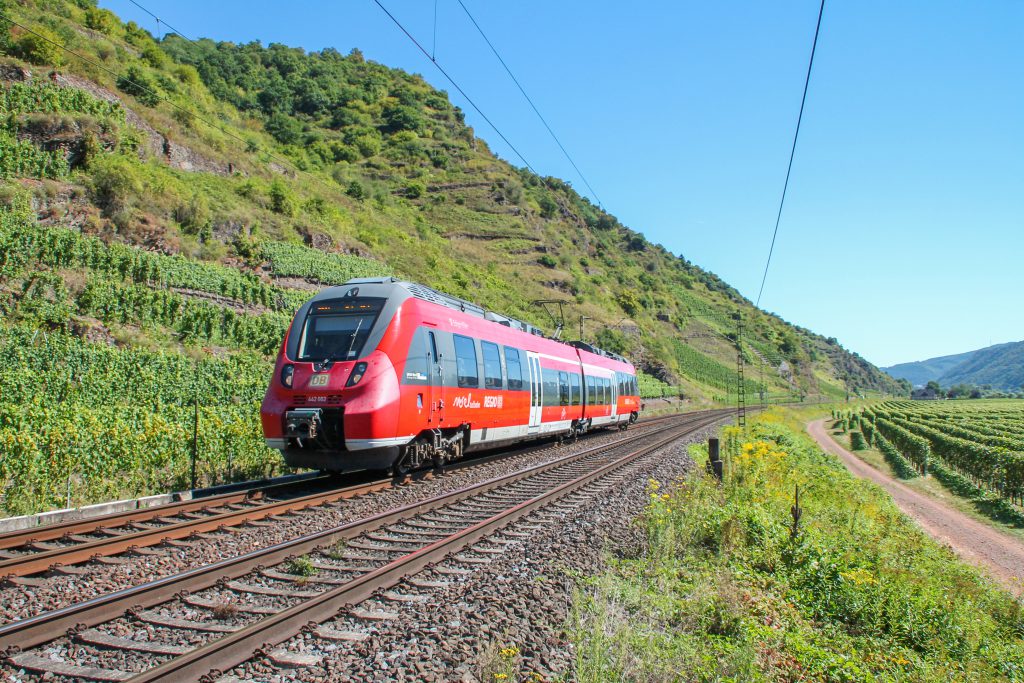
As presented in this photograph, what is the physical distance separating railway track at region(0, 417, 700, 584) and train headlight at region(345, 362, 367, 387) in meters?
1.88

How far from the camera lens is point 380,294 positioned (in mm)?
11898

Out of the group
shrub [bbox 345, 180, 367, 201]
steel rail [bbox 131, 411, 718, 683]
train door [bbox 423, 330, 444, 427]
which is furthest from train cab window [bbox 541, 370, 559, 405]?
shrub [bbox 345, 180, 367, 201]

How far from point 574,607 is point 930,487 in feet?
119

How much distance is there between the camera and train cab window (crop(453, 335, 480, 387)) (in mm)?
13781

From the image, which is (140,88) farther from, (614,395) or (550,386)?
(550,386)

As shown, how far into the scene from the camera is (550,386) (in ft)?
65.9

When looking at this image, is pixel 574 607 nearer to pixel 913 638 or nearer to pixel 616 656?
pixel 616 656

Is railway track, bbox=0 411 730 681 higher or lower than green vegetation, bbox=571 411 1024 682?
higher

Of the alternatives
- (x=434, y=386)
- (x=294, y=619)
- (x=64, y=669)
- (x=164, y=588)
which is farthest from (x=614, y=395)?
(x=64, y=669)

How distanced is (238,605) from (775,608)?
17.8 ft

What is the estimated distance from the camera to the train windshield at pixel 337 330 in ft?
37.0

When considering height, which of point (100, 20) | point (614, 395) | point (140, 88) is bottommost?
point (614, 395)

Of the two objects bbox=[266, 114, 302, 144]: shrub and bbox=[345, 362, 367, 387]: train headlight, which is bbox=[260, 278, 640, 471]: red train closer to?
bbox=[345, 362, 367, 387]: train headlight

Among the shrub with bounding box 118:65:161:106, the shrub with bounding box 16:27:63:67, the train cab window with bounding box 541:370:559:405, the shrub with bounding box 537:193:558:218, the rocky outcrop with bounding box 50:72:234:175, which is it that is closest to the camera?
the train cab window with bounding box 541:370:559:405
